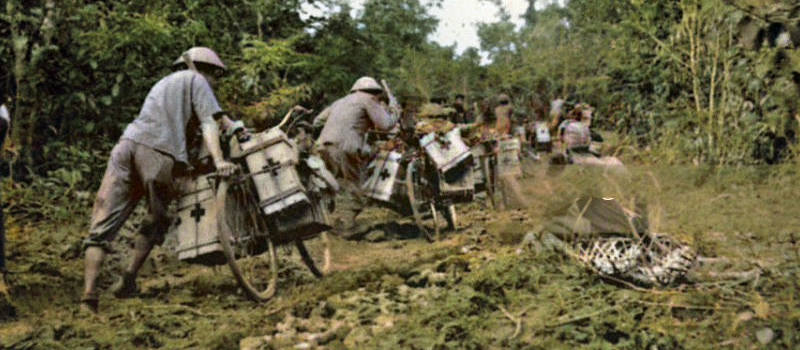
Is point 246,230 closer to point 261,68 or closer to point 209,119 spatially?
point 209,119

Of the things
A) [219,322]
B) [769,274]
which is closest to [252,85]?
[219,322]

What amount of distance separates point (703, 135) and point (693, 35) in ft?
4.64

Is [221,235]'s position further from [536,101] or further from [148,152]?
Answer: [536,101]

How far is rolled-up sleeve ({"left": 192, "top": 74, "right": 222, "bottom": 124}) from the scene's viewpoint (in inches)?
181

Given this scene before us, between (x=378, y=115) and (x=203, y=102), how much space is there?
3155 millimetres

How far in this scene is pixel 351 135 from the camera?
298 inches

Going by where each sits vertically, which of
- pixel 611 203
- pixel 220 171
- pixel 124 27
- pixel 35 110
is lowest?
pixel 611 203

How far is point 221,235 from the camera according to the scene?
14.6 ft

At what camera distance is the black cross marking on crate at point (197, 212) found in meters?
4.59

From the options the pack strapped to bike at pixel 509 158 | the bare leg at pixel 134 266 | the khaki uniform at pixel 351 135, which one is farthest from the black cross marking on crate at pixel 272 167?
the pack strapped to bike at pixel 509 158

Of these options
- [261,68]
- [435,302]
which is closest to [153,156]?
[435,302]

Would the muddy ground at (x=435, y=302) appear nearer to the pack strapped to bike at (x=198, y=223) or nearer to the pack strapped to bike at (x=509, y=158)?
the pack strapped to bike at (x=198, y=223)

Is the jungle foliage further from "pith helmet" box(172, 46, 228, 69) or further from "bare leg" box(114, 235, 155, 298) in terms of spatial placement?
"bare leg" box(114, 235, 155, 298)

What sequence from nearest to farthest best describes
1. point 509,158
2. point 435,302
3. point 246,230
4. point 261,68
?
1. point 435,302
2. point 246,230
3. point 261,68
4. point 509,158
